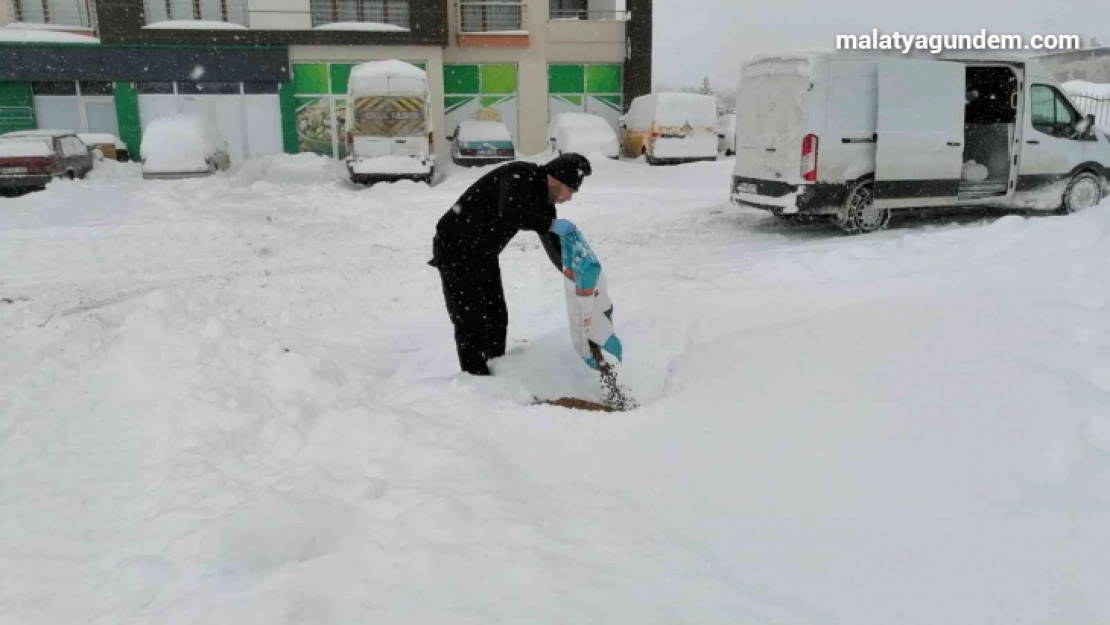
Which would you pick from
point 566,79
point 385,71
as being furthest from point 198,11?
point 566,79

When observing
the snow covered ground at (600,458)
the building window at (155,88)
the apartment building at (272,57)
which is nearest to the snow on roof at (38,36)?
the apartment building at (272,57)

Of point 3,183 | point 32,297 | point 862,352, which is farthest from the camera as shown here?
point 3,183

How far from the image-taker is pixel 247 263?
940 cm

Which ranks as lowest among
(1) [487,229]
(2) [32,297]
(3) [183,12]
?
(2) [32,297]

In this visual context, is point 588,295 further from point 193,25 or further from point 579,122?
point 193,25

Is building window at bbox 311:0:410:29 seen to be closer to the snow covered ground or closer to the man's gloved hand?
the snow covered ground

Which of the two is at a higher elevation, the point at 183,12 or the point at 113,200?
the point at 183,12

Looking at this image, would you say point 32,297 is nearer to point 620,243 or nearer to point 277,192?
point 620,243

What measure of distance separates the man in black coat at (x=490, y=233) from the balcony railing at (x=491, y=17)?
2244 cm

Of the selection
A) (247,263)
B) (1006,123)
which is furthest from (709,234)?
(247,263)

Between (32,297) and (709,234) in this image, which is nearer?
(32,297)

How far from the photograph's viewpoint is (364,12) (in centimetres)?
2445

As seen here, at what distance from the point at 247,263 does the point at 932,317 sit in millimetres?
7596

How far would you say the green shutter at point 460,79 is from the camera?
2578 centimetres
